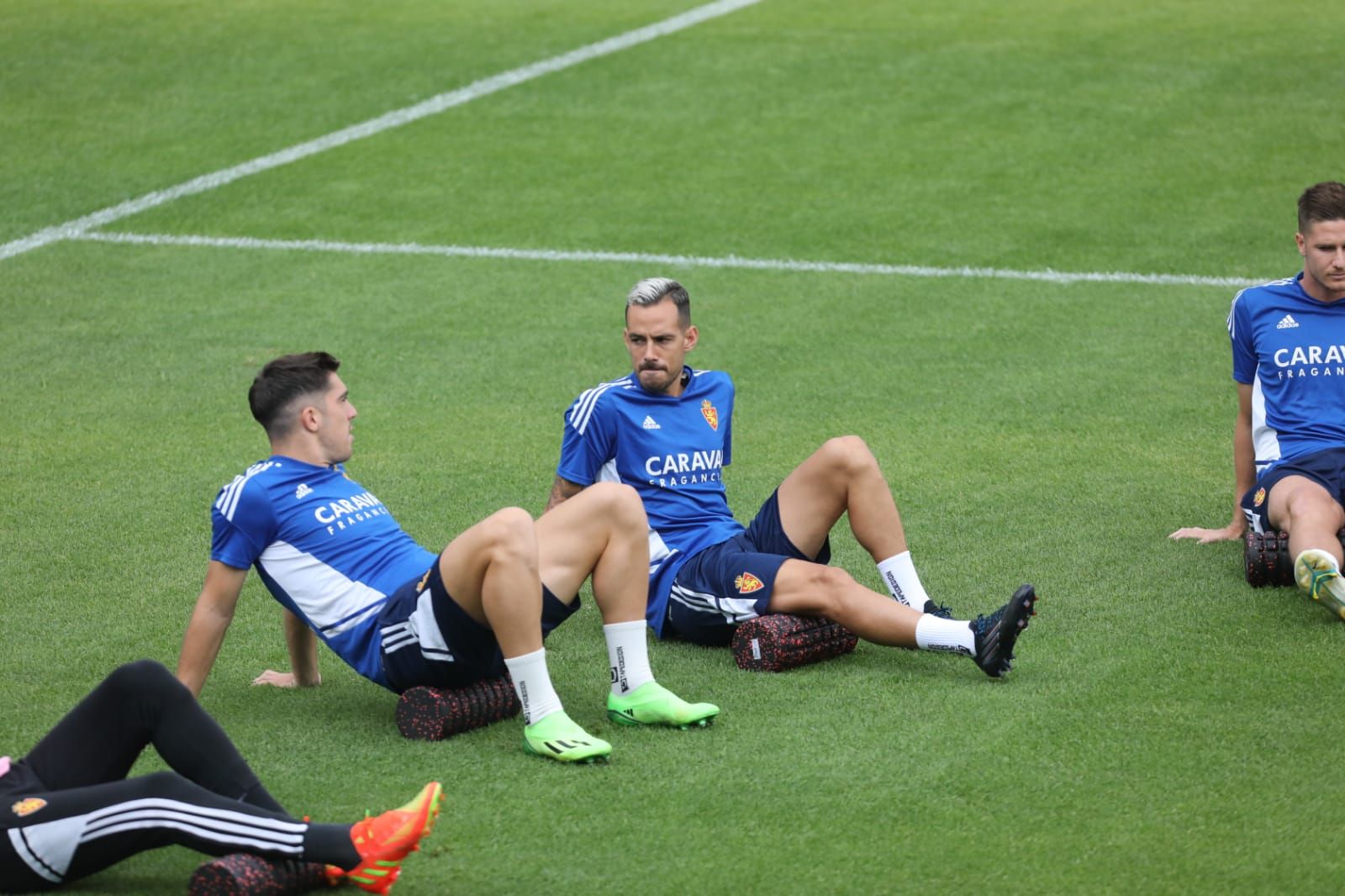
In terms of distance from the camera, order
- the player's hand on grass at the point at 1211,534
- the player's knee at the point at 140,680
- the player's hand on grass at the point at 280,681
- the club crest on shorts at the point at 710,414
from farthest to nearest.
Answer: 1. the player's hand on grass at the point at 1211,534
2. the club crest on shorts at the point at 710,414
3. the player's hand on grass at the point at 280,681
4. the player's knee at the point at 140,680

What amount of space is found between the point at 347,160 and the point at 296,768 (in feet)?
34.7

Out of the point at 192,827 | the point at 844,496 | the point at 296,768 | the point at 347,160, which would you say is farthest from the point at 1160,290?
the point at 192,827

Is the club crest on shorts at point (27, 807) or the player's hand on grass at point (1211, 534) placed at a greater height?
the club crest on shorts at point (27, 807)

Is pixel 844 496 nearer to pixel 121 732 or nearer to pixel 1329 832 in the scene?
pixel 1329 832

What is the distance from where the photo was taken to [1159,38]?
58.9ft

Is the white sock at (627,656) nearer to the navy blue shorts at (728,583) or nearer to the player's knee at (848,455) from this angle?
the navy blue shorts at (728,583)

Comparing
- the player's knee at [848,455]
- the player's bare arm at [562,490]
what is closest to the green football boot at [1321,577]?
the player's knee at [848,455]

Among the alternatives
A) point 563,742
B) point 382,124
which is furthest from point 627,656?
point 382,124

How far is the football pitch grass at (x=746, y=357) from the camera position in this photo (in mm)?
5219

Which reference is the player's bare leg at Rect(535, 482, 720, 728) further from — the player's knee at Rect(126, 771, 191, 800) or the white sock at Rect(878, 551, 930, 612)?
the player's knee at Rect(126, 771, 191, 800)

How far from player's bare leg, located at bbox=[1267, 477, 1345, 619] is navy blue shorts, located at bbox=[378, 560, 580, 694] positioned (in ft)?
9.34

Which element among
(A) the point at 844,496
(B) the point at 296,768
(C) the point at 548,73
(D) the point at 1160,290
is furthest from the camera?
(C) the point at 548,73

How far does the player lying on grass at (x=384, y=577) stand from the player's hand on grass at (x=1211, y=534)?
2.95 m

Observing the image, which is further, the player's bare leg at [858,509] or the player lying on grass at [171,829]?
the player's bare leg at [858,509]
